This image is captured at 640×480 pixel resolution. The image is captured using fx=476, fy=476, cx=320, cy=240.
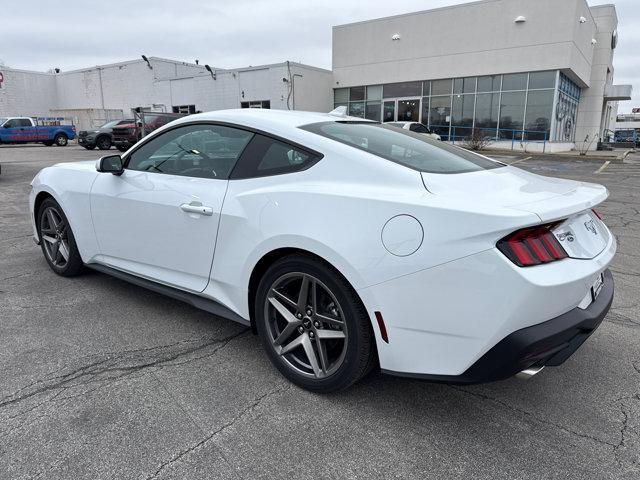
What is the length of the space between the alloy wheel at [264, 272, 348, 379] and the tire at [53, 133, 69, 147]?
3099 centimetres

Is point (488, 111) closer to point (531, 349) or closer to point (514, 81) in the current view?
point (514, 81)

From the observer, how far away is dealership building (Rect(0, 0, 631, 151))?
22.9 m

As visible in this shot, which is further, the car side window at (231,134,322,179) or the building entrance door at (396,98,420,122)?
the building entrance door at (396,98,420,122)

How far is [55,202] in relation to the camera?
14.1 ft

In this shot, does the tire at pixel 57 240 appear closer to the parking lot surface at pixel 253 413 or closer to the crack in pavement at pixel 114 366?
the parking lot surface at pixel 253 413

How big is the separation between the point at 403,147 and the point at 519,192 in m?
0.80

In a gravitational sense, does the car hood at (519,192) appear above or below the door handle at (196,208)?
above

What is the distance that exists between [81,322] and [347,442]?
2.30 m

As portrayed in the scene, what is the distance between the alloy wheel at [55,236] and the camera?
431 centimetres

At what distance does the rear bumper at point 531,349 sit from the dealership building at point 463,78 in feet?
76.9

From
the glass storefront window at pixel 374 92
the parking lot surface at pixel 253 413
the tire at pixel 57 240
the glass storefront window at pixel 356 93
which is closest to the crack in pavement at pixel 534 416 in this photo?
the parking lot surface at pixel 253 413

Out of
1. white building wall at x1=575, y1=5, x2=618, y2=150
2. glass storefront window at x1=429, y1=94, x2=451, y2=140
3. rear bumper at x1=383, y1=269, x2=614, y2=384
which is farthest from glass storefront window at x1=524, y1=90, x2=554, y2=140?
rear bumper at x1=383, y1=269, x2=614, y2=384

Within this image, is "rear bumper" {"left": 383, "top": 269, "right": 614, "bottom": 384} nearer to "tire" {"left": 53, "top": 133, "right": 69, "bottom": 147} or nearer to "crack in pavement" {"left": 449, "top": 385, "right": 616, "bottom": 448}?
"crack in pavement" {"left": 449, "top": 385, "right": 616, "bottom": 448}

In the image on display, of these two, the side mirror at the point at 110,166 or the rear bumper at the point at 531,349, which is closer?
the rear bumper at the point at 531,349
